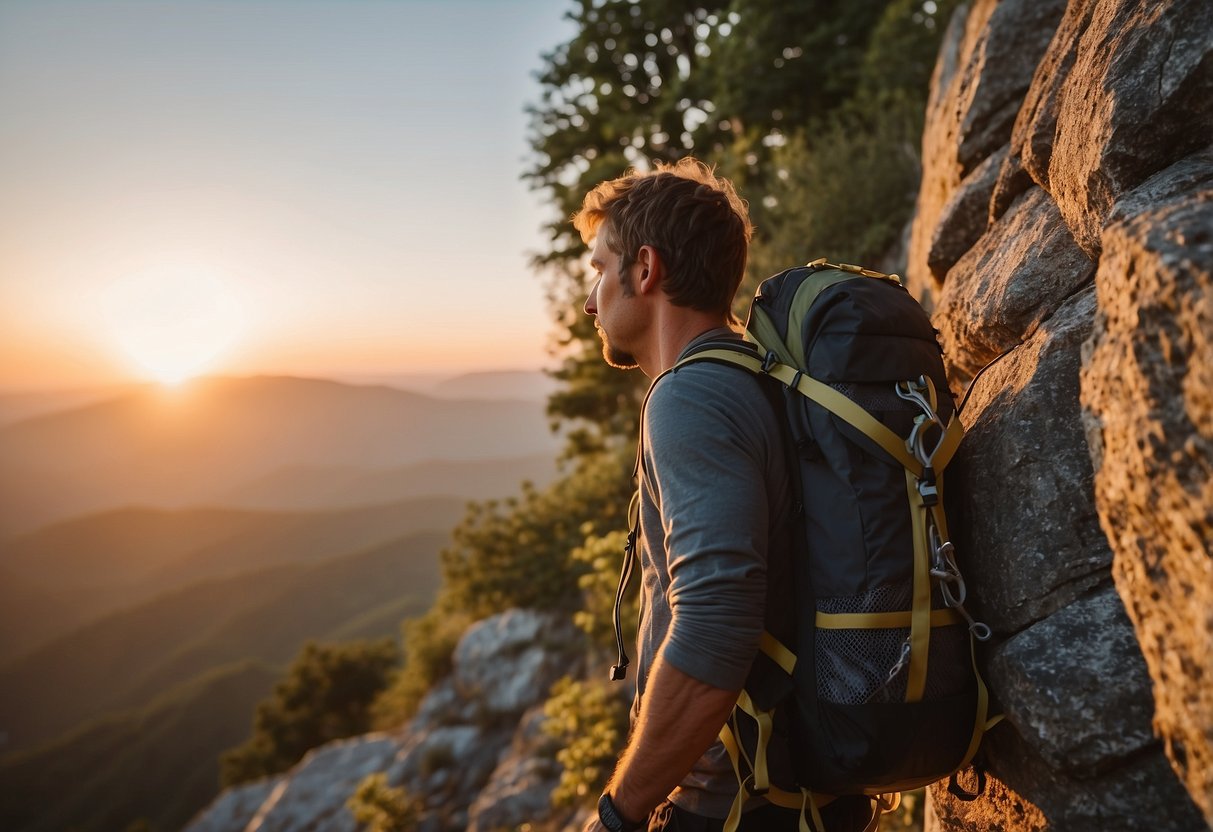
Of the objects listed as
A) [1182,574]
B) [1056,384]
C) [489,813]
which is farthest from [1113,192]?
[489,813]

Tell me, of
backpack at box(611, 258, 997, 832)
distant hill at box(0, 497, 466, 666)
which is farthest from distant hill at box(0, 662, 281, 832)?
backpack at box(611, 258, 997, 832)

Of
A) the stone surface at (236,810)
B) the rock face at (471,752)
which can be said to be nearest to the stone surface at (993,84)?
the rock face at (471,752)

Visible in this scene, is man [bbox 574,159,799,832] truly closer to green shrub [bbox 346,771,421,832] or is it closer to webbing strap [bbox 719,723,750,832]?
webbing strap [bbox 719,723,750,832]

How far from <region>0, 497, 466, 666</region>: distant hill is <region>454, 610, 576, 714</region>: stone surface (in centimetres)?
12534

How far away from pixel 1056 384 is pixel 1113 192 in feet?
1.98

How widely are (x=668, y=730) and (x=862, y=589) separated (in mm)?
687

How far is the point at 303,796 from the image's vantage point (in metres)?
22.2

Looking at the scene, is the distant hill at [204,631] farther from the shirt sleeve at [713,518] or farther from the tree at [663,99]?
the shirt sleeve at [713,518]

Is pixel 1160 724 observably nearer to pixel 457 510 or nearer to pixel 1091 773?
pixel 1091 773

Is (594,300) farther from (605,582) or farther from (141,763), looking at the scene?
(141,763)

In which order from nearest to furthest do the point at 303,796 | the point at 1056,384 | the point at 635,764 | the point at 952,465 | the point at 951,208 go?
1. the point at 635,764
2. the point at 1056,384
3. the point at 952,465
4. the point at 951,208
5. the point at 303,796

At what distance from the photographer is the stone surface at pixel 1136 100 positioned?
1.83 m

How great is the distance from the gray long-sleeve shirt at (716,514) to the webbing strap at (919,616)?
0.37 meters

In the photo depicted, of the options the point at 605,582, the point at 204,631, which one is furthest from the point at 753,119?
the point at 204,631
